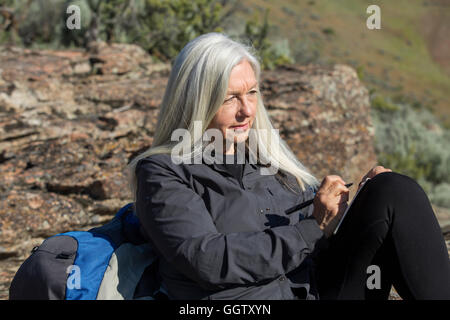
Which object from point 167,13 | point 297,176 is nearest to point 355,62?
point 167,13

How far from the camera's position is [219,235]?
1.83 metres

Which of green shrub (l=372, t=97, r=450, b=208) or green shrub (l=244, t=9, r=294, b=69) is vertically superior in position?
green shrub (l=244, t=9, r=294, b=69)

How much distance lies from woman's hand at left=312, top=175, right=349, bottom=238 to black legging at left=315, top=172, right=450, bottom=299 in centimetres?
6

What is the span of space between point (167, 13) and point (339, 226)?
7950 millimetres

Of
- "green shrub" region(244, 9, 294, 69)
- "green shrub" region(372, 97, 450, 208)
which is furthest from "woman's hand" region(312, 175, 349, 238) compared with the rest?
"green shrub" region(244, 9, 294, 69)

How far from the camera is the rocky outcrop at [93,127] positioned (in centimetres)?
389

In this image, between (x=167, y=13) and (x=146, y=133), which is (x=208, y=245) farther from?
(x=167, y=13)

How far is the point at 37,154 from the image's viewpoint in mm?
4320

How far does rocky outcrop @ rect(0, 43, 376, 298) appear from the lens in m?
3.89

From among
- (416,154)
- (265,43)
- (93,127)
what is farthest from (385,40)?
(93,127)

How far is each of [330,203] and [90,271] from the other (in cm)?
100

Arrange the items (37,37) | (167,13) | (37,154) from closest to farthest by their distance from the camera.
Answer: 1. (37,154)
2. (37,37)
3. (167,13)

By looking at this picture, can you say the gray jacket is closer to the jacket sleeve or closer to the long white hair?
the jacket sleeve

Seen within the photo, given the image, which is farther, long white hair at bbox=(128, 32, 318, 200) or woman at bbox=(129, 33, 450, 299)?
long white hair at bbox=(128, 32, 318, 200)
